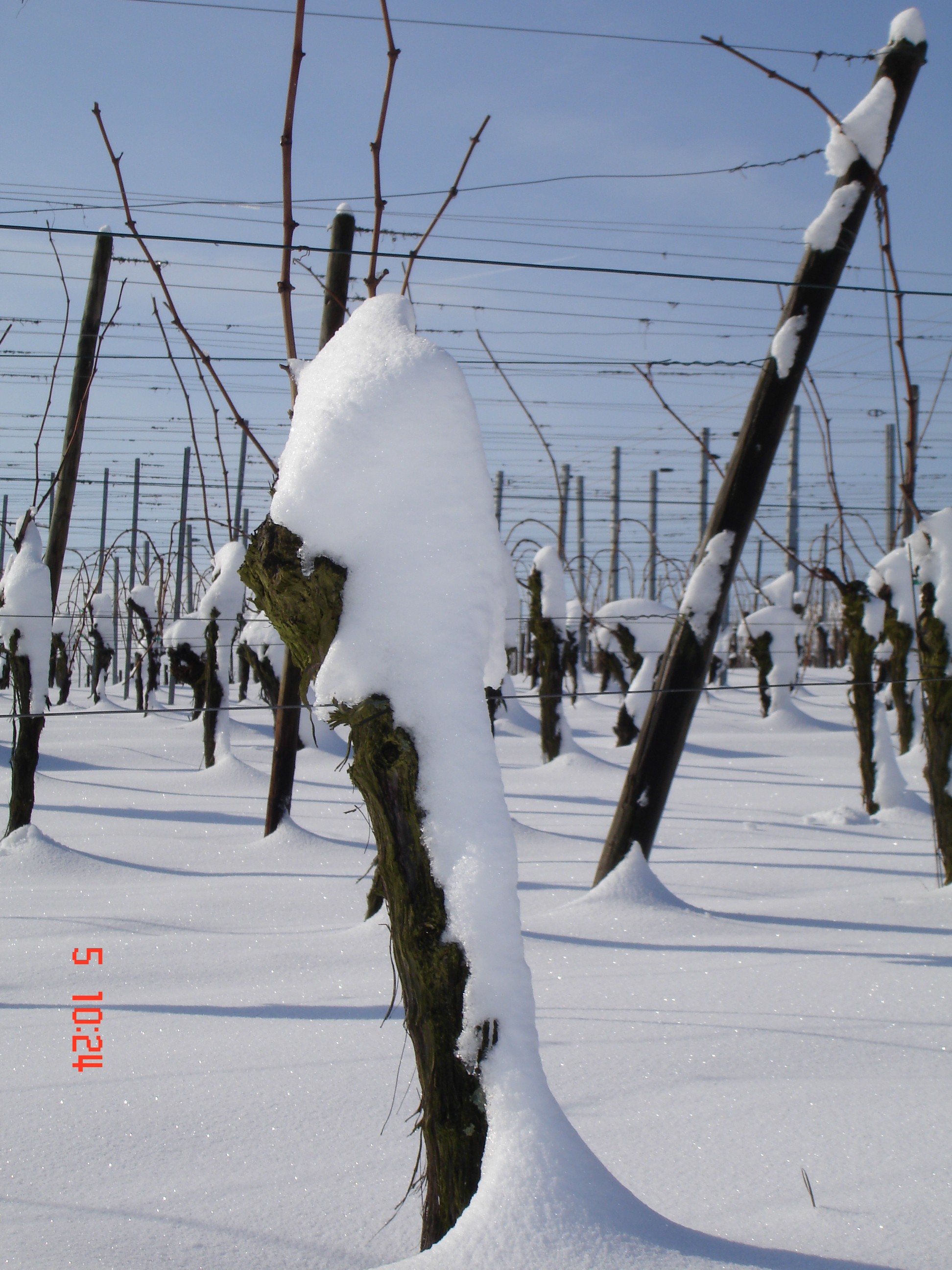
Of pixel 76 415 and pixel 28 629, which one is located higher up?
pixel 76 415

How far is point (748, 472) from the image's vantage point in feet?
16.6

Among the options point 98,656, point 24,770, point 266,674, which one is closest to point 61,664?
point 98,656

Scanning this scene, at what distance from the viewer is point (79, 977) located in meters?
3.86

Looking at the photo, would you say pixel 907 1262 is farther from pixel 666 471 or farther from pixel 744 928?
pixel 666 471

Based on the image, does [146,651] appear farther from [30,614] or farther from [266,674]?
[30,614]

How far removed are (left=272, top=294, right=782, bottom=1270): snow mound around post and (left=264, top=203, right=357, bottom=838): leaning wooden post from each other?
457 cm

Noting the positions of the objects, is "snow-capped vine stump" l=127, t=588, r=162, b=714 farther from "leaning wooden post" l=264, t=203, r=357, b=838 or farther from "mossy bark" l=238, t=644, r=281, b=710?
"leaning wooden post" l=264, t=203, r=357, b=838

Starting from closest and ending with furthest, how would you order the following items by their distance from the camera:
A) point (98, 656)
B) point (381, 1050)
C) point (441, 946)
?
point (441, 946), point (381, 1050), point (98, 656)

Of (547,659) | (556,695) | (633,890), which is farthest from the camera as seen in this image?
(547,659)

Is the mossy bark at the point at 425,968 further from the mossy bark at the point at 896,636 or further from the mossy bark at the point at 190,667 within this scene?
the mossy bark at the point at 190,667

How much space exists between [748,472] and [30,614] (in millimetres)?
4911

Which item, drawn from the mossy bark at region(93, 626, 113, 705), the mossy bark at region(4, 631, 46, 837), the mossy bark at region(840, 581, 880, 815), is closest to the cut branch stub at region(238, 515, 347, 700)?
the mossy bark at region(4, 631, 46, 837)
